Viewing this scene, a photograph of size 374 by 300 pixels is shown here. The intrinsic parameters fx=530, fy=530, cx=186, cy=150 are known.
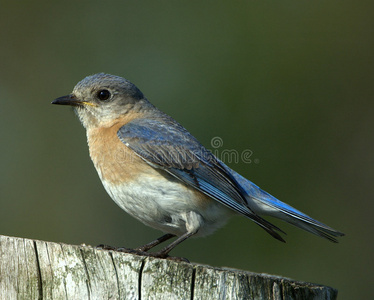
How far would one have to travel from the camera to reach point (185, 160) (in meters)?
5.84

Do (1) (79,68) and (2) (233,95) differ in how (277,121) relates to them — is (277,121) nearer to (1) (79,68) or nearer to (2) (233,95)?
(2) (233,95)

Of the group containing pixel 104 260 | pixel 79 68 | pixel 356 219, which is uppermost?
pixel 79 68

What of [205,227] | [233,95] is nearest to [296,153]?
[233,95]

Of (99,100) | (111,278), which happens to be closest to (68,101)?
(99,100)

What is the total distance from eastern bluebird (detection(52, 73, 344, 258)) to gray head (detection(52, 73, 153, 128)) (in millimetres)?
12

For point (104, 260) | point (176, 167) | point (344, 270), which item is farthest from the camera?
point (344, 270)

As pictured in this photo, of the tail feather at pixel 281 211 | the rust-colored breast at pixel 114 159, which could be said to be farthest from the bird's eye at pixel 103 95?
the tail feather at pixel 281 211

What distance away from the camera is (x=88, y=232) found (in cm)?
887

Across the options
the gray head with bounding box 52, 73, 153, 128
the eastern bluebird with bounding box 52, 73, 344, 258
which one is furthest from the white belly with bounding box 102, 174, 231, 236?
the gray head with bounding box 52, 73, 153, 128

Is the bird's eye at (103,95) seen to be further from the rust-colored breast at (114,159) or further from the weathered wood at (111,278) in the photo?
the weathered wood at (111,278)

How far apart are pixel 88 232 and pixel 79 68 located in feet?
9.91

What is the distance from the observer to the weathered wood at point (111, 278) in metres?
3.76

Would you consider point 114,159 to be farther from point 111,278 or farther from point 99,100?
point 111,278

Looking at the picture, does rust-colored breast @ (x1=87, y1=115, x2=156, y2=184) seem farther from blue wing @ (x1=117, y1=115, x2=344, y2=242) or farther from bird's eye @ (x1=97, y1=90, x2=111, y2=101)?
bird's eye @ (x1=97, y1=90, x2=111, y2=101)
